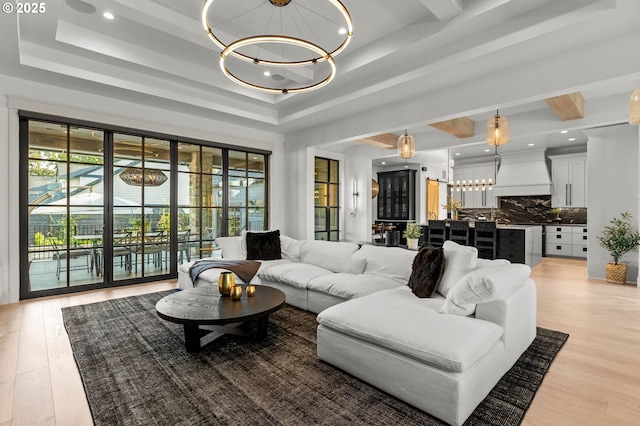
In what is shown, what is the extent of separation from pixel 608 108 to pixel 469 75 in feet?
7.77

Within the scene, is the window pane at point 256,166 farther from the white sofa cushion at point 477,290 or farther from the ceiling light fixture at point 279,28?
the white sofa cushion at point 477,290

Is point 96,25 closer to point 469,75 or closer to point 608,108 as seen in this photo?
point 469,75

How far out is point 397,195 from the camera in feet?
33.9

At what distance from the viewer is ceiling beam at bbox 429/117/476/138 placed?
512 cm

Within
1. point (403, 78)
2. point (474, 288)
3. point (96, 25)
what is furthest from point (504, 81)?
point (96, 25)

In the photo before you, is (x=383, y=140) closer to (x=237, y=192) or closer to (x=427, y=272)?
(x=237, y=192)

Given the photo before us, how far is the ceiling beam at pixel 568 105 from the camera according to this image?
156 inches

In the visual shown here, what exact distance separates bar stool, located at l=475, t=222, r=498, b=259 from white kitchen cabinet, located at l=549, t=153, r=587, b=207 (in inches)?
121

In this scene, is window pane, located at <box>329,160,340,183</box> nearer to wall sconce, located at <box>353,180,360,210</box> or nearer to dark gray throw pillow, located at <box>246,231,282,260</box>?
wall sconce, located at <box>353,180,360,210</box>

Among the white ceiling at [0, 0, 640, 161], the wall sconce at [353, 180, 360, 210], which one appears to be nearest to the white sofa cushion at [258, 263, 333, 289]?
the white ceiling at [0, 0, 640, 161]

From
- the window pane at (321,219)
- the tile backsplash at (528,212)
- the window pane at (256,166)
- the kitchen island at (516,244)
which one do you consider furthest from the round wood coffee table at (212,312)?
the tile backsplash at (528,212)

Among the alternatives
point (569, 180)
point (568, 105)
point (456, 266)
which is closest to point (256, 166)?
point (456, 266)

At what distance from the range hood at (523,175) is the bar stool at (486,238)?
2697 millimetres

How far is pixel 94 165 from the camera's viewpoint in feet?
15.3
